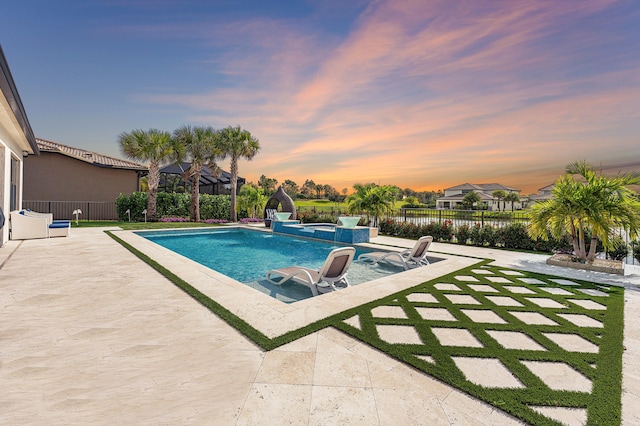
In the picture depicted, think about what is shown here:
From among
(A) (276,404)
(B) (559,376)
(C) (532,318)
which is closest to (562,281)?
(C) (532,318)

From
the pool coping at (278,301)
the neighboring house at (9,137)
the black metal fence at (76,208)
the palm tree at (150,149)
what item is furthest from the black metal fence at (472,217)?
the black metal fence at (76,208)

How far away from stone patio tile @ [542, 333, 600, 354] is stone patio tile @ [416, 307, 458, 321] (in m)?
1.09

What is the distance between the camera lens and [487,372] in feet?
8.87

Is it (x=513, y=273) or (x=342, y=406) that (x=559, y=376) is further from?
(x=513, y=273)

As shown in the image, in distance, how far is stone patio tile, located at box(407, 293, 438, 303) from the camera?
476cm

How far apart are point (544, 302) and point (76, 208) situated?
1021 inches

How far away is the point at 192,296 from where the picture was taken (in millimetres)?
4762

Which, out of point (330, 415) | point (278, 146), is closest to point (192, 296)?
point (330, 415)

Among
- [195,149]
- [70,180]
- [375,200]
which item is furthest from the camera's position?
[195,149]

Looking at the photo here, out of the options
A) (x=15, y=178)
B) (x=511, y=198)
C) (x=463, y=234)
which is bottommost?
(x=463, y=234)

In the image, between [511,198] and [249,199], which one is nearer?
[249,199]

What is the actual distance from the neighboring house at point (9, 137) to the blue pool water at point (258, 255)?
489cm

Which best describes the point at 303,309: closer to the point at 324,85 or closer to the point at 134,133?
the point at 324,85

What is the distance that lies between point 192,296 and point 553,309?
18.5 ft
